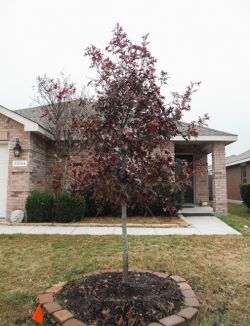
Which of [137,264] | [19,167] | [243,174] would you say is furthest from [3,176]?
[243,174]

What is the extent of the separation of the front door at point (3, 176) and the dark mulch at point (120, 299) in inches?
250

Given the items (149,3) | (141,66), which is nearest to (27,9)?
(149,3)

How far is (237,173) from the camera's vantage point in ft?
68.5

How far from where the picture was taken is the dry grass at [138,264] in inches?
126

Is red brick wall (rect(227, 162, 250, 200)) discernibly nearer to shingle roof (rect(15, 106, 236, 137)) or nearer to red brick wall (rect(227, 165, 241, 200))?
red brick wall (rect(227, 165, 241, 200))

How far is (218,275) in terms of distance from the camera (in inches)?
164

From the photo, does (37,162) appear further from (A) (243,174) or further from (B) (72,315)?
(A) (243,174)

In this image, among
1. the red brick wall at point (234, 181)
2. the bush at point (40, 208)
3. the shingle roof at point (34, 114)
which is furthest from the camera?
the red brick wall at point (234, 181)

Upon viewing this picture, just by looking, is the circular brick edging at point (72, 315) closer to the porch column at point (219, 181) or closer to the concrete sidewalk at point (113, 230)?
the concrete sidewalk at point (113, 230)

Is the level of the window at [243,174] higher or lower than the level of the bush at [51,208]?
higher

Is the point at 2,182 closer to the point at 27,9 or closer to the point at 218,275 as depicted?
the point at 27,9

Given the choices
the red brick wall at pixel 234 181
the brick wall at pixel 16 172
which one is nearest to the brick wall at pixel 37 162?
the brick wall at pixel 16 172

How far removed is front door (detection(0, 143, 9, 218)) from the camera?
9.16m

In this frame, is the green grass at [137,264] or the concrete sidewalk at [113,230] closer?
the green grass at [137,264]
